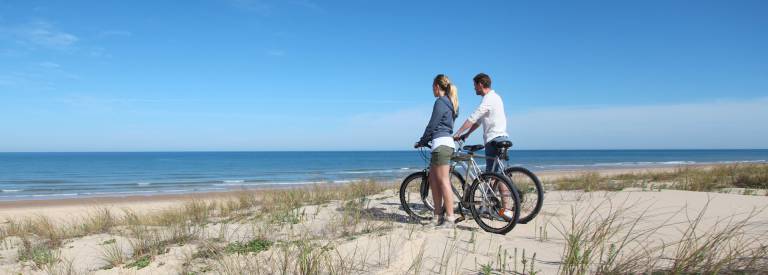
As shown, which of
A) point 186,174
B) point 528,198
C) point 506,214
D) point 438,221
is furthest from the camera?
point 186,174

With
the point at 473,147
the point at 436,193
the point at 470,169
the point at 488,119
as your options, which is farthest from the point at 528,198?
the point at 436,193

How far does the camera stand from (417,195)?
801cm

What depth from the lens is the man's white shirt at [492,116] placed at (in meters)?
5.09

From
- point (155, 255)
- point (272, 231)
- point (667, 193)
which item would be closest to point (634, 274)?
point (272, 231)

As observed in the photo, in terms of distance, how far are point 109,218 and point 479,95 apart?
596 cm

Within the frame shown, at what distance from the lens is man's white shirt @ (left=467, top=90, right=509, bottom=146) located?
16.7 feet

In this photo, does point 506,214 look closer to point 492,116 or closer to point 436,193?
point 436,193

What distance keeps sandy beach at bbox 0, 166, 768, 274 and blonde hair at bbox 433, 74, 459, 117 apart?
1.37 meters

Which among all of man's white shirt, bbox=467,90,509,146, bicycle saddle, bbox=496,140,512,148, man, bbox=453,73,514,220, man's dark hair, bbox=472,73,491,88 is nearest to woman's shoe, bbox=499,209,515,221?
man, bbox=453,73,514,220

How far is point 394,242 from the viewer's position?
4156 millimetres

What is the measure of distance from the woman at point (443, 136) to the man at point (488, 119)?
235 mm

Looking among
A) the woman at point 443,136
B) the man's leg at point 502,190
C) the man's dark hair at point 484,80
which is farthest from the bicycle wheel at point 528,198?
the man's dark hair at point 484,80

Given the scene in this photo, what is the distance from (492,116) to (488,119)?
6 cm

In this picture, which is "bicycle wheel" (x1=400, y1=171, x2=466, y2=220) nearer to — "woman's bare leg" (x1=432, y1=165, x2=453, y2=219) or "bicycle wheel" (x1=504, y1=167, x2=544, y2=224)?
"woman's bare leg" (x1=432, y1=165, x2=453, y2=219)
